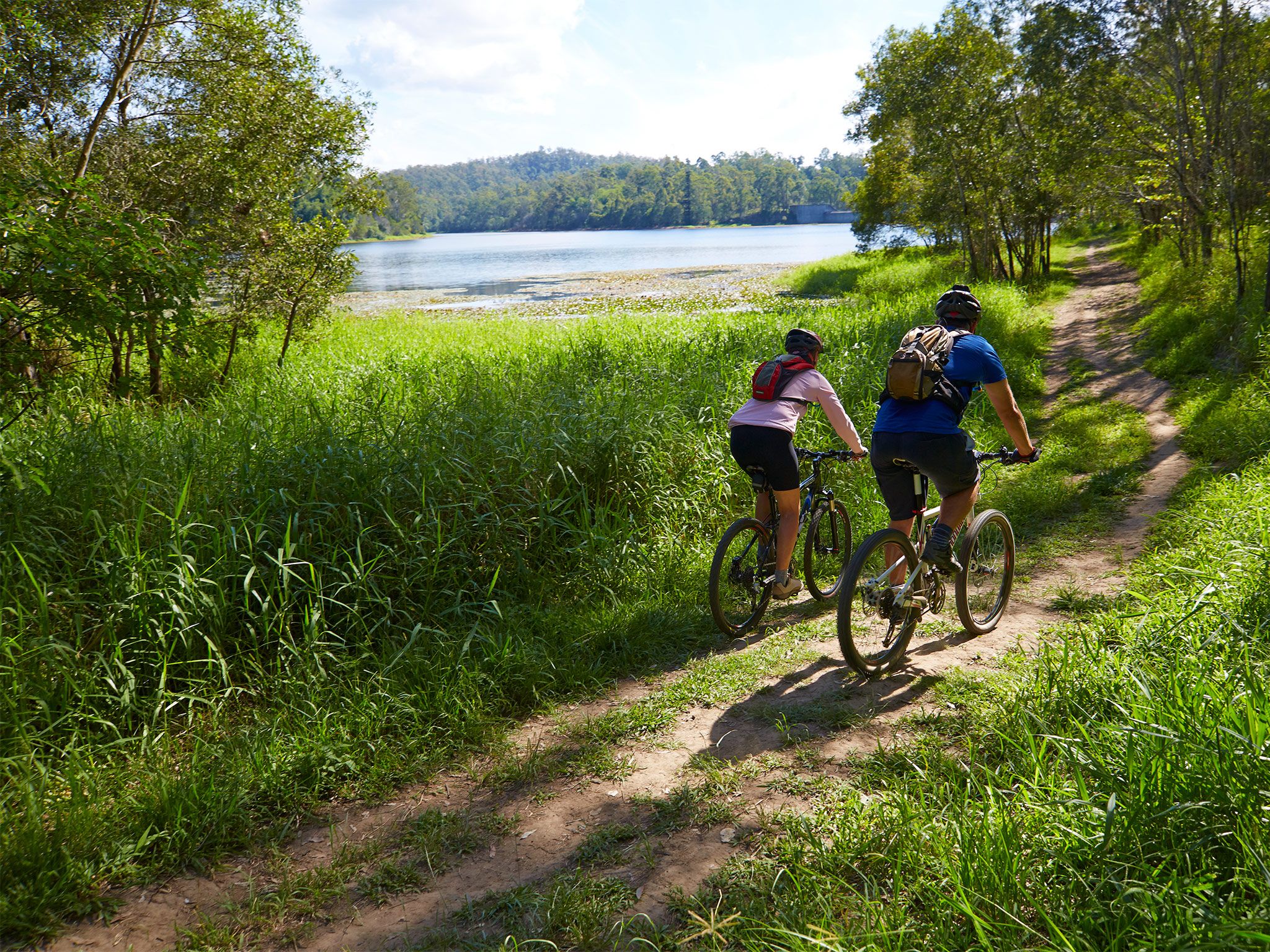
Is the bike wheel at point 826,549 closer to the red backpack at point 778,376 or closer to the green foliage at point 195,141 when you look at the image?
the red backpack at point 778,376

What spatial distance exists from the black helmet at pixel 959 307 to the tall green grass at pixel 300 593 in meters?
2.47

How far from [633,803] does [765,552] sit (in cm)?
210

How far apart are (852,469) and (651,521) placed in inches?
96.2

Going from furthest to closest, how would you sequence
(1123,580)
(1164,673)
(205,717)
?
(1123,580), (205,717), (1164,673)

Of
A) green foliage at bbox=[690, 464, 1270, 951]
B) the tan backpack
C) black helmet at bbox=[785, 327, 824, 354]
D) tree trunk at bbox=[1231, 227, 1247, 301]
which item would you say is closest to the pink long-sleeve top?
black helmet at bbox=[785, 327, 824, 354]

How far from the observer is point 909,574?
4.21 meters

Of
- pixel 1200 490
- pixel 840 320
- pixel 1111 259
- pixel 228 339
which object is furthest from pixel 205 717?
pixel 1111 259

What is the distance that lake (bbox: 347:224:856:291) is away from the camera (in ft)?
143

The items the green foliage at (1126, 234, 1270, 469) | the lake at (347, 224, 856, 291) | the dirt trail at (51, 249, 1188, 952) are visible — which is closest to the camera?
the dirt trail at (51, 249, 1188, 952)

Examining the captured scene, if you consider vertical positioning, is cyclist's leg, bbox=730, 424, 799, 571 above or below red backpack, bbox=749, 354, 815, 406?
below

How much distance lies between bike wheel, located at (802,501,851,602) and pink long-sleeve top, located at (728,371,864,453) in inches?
28.3

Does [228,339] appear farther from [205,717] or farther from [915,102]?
[915,102]

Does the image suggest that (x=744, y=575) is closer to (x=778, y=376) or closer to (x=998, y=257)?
(x=778, y=376)

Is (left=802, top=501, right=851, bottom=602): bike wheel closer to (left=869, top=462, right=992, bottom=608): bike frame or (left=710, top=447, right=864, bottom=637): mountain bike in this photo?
(left=710, top=447, right=864, bottom=637): mountain bike
